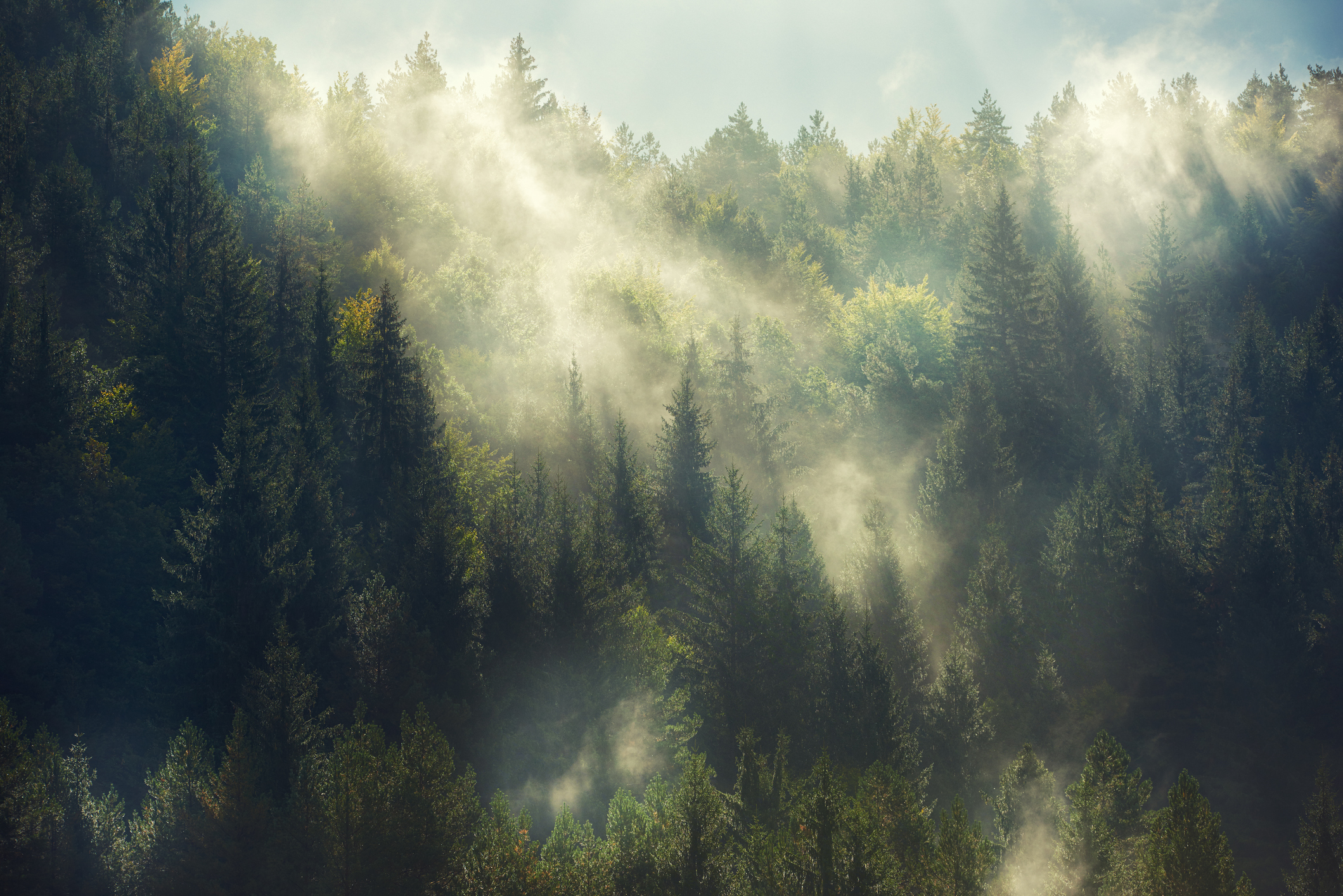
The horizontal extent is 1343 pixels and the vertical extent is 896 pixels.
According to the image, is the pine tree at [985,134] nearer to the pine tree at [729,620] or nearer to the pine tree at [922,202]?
the pine tree at [922,202]

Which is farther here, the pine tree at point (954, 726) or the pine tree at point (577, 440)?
the pine tree at point (577, 440)

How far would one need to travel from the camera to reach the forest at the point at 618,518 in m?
30.6

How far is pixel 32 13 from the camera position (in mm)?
77750

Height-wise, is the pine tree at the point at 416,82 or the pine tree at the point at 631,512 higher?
the pine tree at the point at 416,82

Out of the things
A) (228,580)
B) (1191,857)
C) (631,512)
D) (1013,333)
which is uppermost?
(1013,333)

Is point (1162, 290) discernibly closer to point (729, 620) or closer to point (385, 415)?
point (729, 620)

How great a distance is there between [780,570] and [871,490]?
18161 millimetres

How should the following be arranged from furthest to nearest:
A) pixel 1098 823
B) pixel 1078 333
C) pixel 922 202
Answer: pixel 922 202
pixel 1078 333
pixel 1098 823

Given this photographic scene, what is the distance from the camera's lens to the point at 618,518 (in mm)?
52531

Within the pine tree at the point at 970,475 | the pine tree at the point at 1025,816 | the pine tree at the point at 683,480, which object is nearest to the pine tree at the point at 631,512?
the pine tree at the point at 683,480

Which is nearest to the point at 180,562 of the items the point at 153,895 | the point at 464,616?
the point at 464,616

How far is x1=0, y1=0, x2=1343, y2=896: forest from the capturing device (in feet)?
100

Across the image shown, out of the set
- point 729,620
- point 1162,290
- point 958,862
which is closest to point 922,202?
point 1162,290

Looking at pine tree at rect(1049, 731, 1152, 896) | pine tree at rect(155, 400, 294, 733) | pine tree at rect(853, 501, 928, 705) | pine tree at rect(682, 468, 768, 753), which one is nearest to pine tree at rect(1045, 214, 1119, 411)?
pine tree at rect(853, 501, 928, 705)
